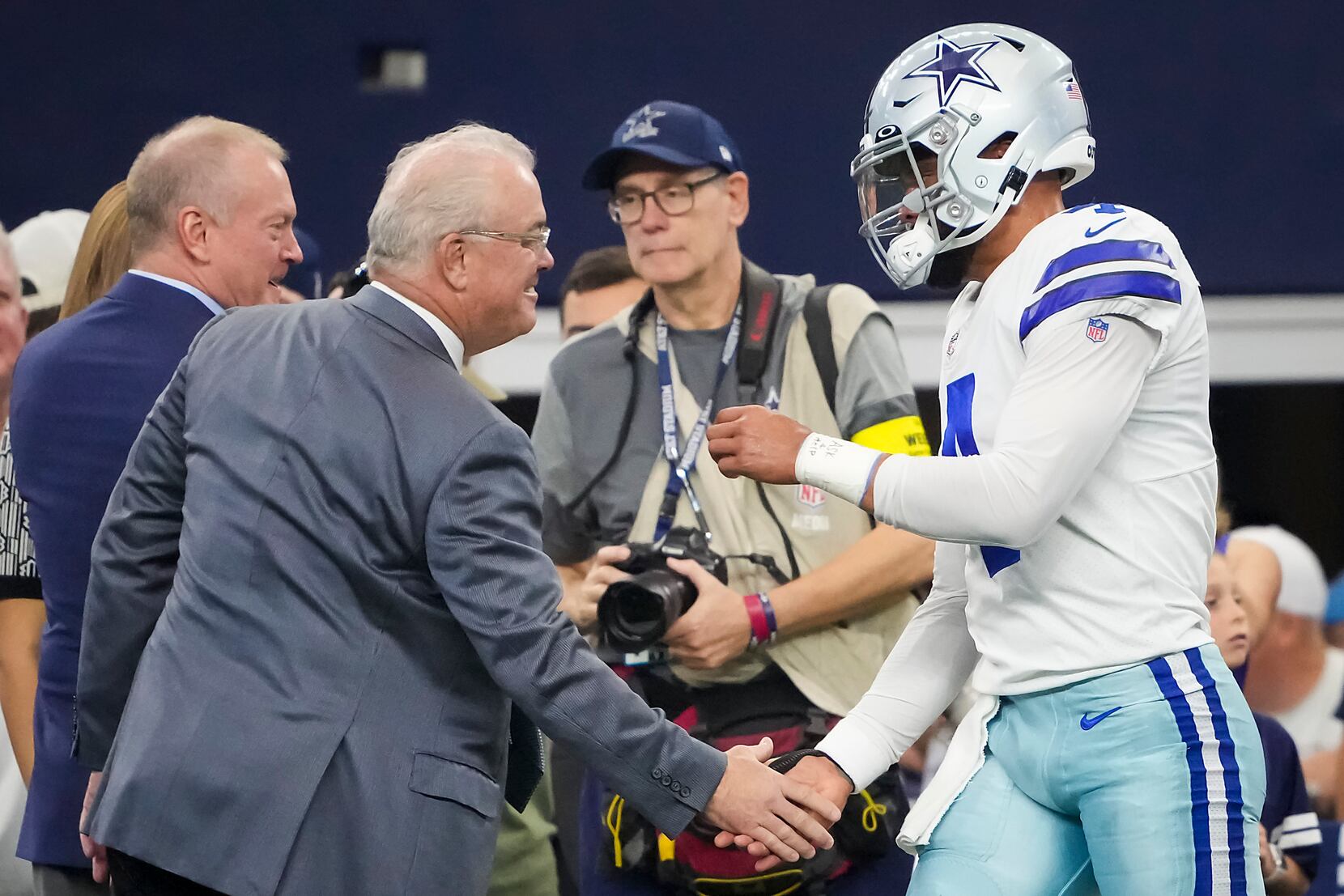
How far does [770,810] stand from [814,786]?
11cm

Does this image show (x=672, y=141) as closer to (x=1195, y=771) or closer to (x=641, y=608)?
(x=641, y=608)

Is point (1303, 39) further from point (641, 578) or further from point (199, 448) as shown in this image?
point (199, 448)

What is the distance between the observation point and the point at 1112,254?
2.02 metres

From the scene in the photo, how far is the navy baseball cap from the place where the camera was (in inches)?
126

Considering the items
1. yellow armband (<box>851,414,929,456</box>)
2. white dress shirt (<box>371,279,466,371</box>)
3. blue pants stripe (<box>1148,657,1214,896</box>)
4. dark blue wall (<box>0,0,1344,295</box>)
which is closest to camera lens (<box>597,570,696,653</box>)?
yellow armband (<box>851,414,929,456</box>)

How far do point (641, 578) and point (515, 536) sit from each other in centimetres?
79

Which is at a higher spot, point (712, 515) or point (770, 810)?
point (712, 515)

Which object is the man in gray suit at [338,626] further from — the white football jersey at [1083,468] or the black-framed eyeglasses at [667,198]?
the black-framed eyeglasses at [667,198]

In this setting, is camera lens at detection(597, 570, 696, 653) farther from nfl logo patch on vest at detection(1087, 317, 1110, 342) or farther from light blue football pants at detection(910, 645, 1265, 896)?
nfl logo patch on vest at detection(1087, 317, 1110, 342)

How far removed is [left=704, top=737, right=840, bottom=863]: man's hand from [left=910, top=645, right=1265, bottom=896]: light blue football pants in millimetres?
214

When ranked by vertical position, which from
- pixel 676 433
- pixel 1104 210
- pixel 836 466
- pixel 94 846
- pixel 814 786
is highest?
pixel 1104 210

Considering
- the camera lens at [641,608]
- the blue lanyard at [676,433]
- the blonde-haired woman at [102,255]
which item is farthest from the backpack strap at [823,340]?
the blonde-haired woman at [102,255]

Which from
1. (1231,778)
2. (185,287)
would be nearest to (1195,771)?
(1231,778)

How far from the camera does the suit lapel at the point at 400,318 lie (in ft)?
7.16
